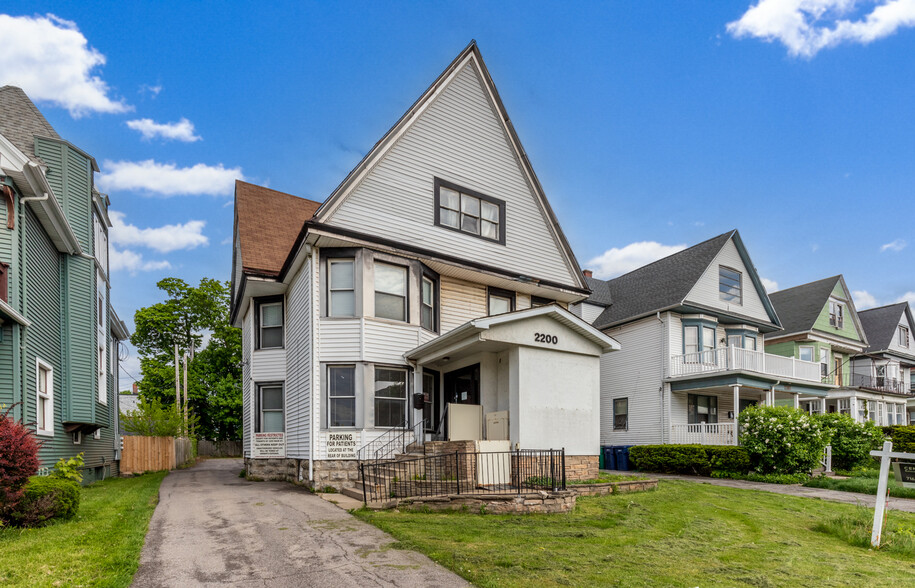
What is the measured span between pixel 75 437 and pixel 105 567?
11.5m

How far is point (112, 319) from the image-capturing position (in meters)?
23.2

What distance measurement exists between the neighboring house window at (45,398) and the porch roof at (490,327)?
8.36m

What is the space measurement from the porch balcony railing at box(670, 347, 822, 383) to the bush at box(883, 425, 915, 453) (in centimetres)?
446

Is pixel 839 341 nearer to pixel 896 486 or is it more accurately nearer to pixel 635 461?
pixel 635 461

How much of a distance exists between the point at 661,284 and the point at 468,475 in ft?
61.4

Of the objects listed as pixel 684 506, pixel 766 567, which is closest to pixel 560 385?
pixel 684 506

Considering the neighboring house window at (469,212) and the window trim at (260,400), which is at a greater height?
the neighboring house window at (469,212)

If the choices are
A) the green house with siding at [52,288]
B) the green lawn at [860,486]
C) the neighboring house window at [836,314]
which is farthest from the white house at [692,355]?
the green house with siding at [52,288]

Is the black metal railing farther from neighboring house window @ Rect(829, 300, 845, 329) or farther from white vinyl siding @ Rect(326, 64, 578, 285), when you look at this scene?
neighboring house window @ Rect(829, 300, 845, 329)

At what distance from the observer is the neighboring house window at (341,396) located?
1489 centimetres

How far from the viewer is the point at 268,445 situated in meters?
17.9

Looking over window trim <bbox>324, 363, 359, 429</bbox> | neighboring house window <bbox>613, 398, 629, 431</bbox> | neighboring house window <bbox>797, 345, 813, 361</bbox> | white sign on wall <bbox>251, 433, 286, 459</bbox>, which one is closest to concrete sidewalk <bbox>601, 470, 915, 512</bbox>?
neighboring house window <bbox>613, 398, 629, 431</bbox>

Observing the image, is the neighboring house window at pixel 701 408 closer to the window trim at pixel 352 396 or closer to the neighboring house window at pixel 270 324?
the window trim at pixel 352 396

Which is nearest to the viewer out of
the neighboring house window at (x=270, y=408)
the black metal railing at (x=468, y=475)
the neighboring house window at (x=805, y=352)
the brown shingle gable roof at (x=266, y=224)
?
the black metal railing at (x=468, y=475)
